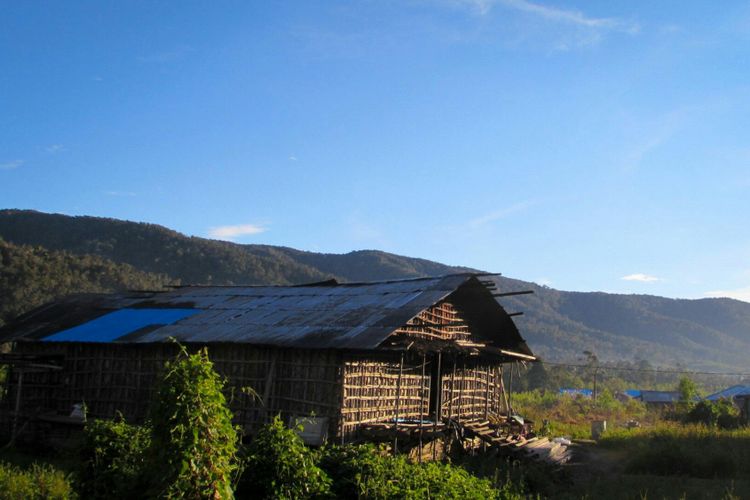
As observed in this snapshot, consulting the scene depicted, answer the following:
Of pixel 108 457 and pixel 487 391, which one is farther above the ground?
pixel 487 391

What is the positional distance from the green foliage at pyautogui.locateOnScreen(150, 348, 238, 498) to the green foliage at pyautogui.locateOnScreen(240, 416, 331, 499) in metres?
1.03

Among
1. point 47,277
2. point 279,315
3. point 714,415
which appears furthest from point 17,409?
point 714,415

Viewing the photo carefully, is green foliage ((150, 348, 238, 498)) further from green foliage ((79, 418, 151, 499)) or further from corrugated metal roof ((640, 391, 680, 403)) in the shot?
corrugated metal roof ((640, 391, 680, 403))

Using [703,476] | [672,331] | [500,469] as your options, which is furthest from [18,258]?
[672,331]

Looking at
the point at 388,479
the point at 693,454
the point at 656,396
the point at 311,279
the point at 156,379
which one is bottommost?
the point at 656,396

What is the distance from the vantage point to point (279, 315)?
17.1 m

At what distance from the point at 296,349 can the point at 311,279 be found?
47.0 metres

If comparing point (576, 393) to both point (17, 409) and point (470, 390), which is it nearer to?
point (470, 390)

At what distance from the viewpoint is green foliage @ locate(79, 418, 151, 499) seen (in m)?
8.24

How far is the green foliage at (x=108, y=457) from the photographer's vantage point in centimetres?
824

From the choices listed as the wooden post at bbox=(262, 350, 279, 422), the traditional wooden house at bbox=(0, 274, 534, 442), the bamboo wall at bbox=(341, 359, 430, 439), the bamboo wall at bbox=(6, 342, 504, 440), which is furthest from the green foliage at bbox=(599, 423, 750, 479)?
the wooden post at bbox=(262, 350, 279, 422)

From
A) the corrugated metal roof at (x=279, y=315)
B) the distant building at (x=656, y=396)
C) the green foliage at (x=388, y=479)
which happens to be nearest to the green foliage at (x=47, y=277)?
the corrugated metal roof at (x=279, y=315)

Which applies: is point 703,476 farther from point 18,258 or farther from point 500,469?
point 18,258

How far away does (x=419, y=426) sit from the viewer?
48.4ft
